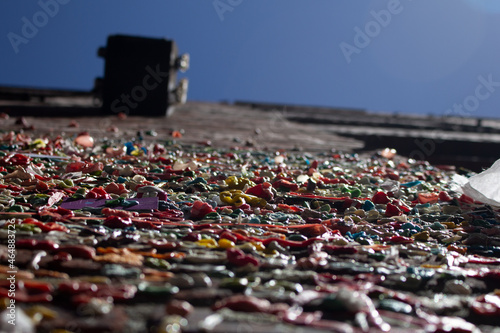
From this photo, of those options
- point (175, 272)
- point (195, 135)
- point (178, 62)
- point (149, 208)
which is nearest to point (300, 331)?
point (175, 272)

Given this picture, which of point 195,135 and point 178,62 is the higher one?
point 178,62

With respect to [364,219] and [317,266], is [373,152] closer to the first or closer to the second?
[364,219]

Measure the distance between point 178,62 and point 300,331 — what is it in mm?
5859

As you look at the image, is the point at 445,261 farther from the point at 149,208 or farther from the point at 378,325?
the point at 149,208

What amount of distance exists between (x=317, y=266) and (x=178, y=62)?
18.1 ft

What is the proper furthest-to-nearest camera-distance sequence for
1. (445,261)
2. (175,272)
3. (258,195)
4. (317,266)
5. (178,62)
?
(178,62) < (258,195) < (445,261) < (317,266) < (175,272)

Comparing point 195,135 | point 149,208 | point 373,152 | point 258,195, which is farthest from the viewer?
point 195,135

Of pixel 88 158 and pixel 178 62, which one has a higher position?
pixel 178 62

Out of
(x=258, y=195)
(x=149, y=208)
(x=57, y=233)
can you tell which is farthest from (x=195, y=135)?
(x=57, y=233)

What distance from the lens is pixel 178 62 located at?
21.0ft

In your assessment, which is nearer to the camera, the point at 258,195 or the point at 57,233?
the point at 57,233

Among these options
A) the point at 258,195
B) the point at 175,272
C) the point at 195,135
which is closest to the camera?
the point at 175,272

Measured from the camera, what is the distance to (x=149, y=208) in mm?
1705

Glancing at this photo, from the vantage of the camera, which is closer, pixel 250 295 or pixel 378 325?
pixel 378 325
